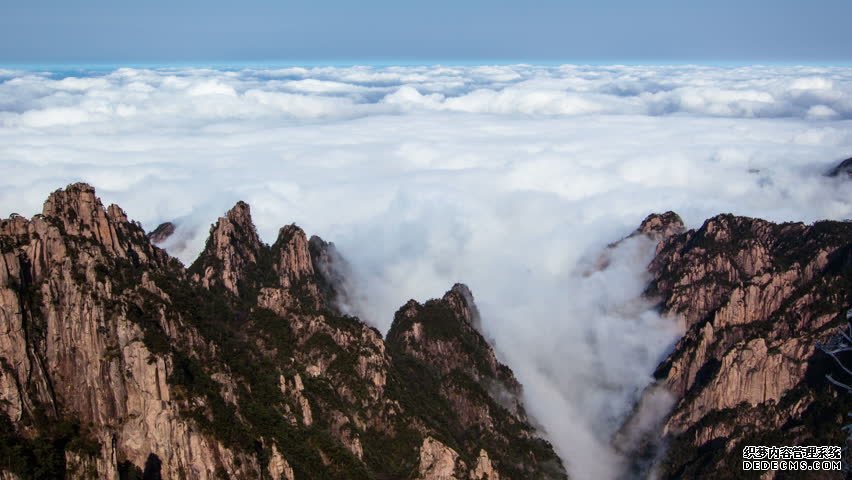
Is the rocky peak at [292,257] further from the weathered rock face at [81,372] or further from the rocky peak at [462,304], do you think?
the weathered rock face at [81,372]

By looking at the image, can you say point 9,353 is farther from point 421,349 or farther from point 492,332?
point 492,332

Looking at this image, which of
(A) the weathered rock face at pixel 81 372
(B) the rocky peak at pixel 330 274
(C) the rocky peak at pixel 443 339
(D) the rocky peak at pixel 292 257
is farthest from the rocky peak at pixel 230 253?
(A) the weathered rock face at pixel 81 372

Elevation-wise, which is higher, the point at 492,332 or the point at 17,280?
the point at 492,332

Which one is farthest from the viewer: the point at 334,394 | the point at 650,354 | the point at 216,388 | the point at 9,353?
the point at 650,354

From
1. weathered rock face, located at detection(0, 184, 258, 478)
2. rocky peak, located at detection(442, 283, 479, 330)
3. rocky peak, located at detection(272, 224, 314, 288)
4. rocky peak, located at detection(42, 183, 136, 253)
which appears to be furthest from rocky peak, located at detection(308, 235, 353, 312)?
weathered rock face, located at detection(0, 184, 258, 478)

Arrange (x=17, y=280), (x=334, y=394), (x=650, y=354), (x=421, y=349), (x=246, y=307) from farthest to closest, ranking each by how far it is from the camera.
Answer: (x=650, y=354) → (x=421, y=349) → (x=246, y=307) → (x=334, y=394) → (x=17, y=280)

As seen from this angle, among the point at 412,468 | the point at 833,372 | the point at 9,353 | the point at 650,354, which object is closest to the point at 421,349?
the point at 412,468

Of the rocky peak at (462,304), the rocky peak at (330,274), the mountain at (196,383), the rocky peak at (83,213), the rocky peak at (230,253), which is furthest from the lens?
the rocky peak at (330,274)

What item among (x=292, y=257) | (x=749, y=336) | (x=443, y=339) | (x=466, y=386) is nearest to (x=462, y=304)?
(x=443, y=339)
